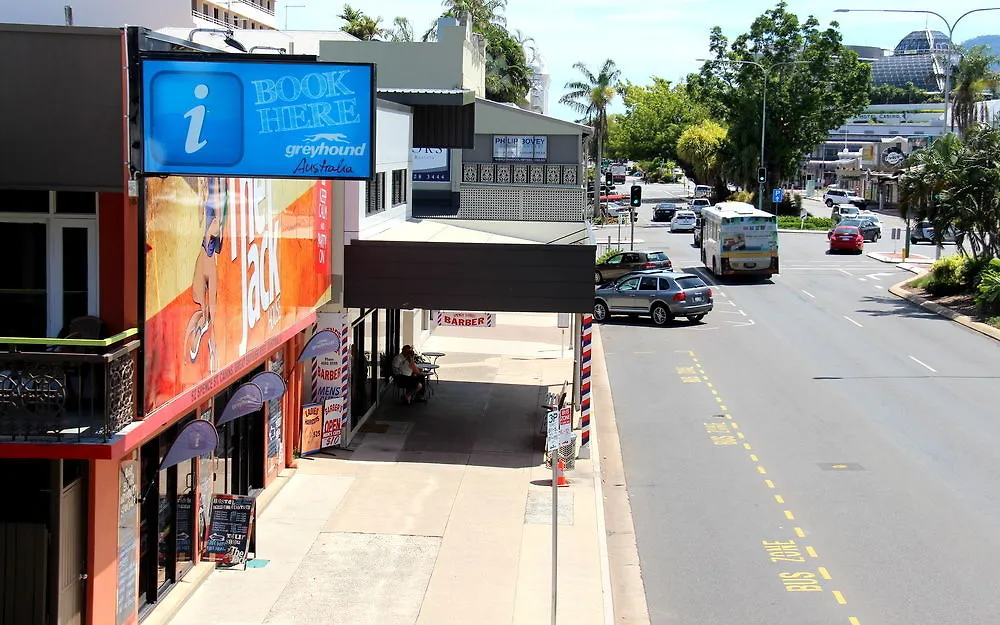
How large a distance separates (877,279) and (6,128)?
140ft

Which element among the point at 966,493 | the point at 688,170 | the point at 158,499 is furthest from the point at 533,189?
the point at 688,170

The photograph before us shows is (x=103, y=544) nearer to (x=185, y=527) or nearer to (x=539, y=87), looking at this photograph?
(x=185, y=527)

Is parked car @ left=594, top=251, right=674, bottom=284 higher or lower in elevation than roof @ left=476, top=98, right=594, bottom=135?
lower

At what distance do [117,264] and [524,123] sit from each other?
82.2 feet

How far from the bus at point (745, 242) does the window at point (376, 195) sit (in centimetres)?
2524

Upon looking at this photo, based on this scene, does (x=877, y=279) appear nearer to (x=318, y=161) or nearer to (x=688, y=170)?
(x=318, y=161)

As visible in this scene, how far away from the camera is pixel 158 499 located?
1316 centimetres

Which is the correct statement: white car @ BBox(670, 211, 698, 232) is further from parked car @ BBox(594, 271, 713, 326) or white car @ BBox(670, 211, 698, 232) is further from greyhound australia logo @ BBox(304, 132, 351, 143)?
greyhound australia logo @ BBox(304, 132, 351, 143)

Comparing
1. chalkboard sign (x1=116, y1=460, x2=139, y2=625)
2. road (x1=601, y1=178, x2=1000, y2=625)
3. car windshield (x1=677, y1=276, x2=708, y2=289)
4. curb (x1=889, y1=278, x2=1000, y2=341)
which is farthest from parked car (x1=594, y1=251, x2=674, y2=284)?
chalkboard sign (x1=116, y1=460, x2=139, y2=625)

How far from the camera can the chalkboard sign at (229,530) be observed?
1447cm

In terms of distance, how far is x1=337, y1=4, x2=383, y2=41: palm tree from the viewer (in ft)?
236

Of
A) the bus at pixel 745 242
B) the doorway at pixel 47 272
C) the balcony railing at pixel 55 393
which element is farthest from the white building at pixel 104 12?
the bus at pixel 745 242

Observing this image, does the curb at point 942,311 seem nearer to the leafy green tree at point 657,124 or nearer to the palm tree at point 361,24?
the palm tree at point 361,24

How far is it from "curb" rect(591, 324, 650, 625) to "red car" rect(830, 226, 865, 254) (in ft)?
122
